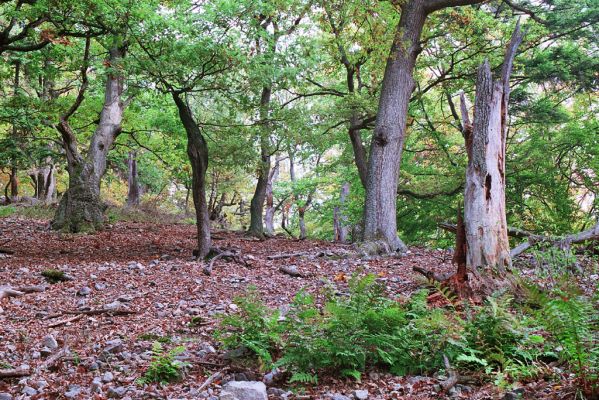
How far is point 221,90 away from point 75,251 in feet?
15.3

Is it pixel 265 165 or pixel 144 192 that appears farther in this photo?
pixel 144 192

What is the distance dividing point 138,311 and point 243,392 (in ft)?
8.56

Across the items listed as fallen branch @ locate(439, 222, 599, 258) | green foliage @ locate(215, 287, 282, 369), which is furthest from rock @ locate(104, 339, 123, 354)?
fallen branch @ locate(439, 222, 599, 258)

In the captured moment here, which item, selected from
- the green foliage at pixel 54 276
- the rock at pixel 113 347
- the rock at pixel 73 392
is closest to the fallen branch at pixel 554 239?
the rock at pixel 113 347

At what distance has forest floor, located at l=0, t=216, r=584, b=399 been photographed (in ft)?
10.3

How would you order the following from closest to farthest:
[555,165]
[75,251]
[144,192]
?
[75,251]
[555,165]
[144,192]

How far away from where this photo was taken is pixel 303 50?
37.0 ft

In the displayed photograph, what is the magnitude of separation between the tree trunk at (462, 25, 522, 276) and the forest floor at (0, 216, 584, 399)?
0.95 meters

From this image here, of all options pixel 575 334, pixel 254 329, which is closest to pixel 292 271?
pixel 254 329

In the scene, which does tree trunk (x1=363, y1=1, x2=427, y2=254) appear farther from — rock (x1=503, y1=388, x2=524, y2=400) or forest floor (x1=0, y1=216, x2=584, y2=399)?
rock (x1=503, y1=388, x2=524, y2=400)

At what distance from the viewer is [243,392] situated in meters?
2.96

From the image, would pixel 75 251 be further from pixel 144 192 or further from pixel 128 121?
pixel 144 192

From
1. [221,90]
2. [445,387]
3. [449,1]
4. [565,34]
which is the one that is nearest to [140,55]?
[221,90]

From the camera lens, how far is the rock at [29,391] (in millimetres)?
3014
